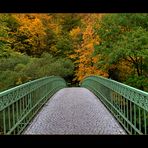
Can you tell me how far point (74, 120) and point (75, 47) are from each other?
35560mm

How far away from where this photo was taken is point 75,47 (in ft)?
160

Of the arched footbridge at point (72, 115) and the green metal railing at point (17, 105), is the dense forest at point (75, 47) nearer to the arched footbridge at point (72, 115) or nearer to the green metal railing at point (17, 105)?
the arched footbridge at point (72, 115)

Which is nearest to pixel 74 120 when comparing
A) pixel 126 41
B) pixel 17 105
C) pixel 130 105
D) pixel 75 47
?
pixel 17 105

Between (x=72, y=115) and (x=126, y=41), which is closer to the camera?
(x=72, y=115)

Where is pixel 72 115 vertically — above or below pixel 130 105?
below

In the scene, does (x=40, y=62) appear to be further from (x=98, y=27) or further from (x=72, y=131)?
(x=72, y=131)

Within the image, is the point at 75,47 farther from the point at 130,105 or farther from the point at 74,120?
the point at 130,105

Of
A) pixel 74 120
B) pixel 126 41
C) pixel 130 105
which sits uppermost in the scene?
pixel 126 41

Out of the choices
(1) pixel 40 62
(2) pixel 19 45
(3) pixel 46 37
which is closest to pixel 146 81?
(1) pixel 40 62

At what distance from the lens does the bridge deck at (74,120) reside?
38.0ft

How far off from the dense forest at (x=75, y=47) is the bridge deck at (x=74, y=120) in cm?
516

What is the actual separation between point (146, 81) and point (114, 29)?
3.77 metres

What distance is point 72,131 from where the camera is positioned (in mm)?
11508
